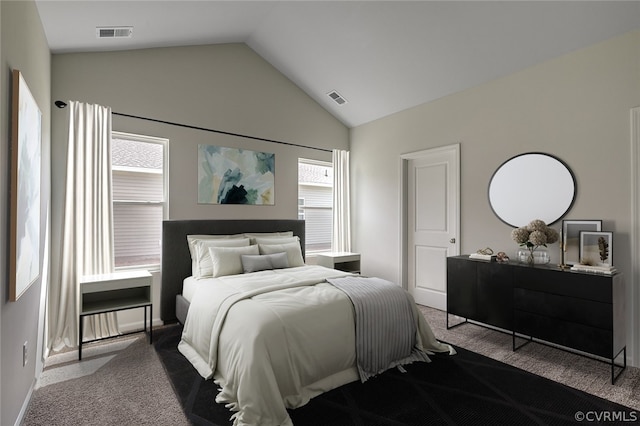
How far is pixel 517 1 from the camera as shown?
9.09ft

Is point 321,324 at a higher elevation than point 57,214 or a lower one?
lower

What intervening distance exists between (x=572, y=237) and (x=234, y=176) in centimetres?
382

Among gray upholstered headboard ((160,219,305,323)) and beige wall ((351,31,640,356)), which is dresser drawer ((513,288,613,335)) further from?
gray upholstered headboard ((160,219,305,323))

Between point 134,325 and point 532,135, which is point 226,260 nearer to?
point 134,325

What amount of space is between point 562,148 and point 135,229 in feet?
15.0

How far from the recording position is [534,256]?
3111 millimetres

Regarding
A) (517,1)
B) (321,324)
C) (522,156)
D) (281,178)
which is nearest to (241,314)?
(321,324)

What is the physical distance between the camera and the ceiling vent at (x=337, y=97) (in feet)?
15.7

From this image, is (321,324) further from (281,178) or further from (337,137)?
(337,137)

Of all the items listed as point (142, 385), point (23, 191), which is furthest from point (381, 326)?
point (23, 191)

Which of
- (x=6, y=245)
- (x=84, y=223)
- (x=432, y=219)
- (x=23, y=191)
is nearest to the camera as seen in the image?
(x=6, y=245)

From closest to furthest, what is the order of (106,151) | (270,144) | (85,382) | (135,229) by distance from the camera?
(85,382) → (106,151) → (135,229) → (270,144)

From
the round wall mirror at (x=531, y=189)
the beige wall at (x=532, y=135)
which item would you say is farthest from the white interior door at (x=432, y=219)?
the round wall mirror at (x=531, y=189)

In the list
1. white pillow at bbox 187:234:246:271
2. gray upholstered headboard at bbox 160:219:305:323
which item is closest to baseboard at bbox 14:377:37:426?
gray upholstered headboard at bbox 160:219:305:323
